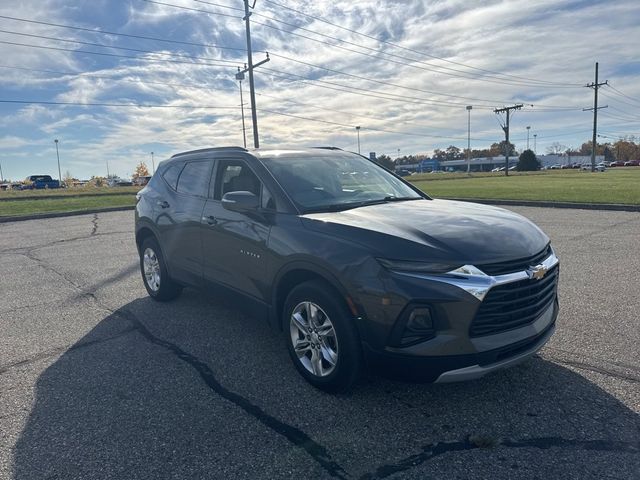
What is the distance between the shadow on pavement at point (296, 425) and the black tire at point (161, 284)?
1593 mm

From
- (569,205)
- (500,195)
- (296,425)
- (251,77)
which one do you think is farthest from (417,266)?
(251,77)

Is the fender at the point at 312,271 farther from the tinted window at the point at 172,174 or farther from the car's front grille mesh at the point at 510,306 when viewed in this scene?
the tinted window at the point at 172,174

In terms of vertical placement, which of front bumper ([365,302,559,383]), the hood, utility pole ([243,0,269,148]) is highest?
utility pole ([243,0,269,148])

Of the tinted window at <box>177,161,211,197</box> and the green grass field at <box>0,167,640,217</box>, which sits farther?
the green grass field at <box>0,167,640,217</box>

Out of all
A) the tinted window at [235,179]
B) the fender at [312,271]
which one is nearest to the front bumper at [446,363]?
the fender at [312,271]

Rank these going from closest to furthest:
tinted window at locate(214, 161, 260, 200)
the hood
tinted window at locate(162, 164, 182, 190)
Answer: the hood → tinted window at locate(214, 161, 260, 200) → tinted window at locate(162, 164, 182, 190)

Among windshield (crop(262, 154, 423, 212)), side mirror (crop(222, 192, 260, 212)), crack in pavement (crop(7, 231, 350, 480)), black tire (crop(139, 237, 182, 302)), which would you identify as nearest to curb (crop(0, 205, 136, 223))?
black tire (crop(139, 237, 182, 302))

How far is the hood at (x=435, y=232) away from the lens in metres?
3.02

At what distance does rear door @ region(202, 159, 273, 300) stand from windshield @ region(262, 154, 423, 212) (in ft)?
0.84

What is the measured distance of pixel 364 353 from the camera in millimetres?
3162

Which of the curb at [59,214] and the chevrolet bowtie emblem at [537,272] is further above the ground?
the chevrolet bowtie emblem at [537,272]

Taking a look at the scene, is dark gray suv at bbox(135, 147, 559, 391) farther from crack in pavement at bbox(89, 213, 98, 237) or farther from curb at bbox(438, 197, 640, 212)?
crack in pavement at bbox(89, 213, 98, 237)

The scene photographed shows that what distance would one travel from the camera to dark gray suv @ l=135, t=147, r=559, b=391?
2930 millimetres

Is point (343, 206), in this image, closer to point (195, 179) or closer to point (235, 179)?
point (235, 179)
